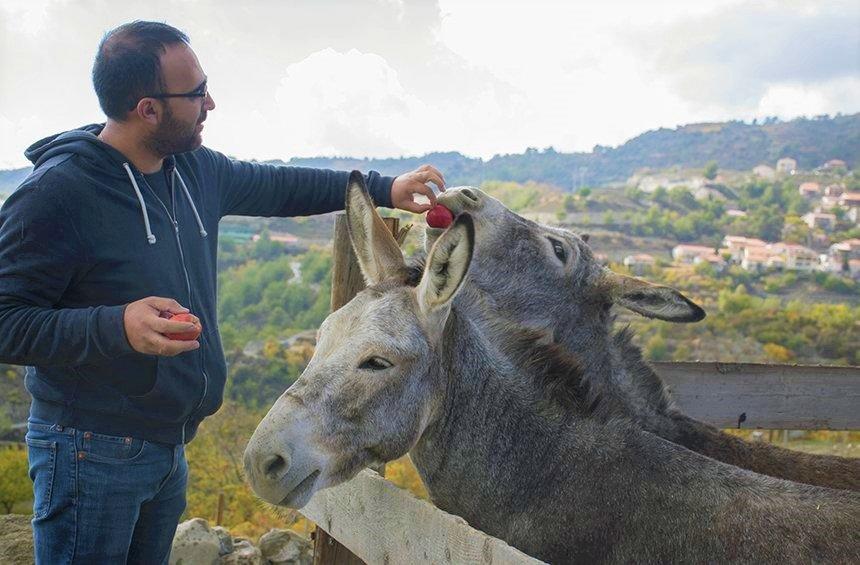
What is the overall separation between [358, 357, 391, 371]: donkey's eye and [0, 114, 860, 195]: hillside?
81.2 meters

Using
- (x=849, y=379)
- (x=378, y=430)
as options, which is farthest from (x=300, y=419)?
(x=849, y=379)

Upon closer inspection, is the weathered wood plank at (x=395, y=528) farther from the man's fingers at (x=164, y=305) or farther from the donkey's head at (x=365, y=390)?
the man's fingers at (x=164, y=305)

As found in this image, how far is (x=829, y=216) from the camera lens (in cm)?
7775

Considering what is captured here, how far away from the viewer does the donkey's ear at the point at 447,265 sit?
10.6ft

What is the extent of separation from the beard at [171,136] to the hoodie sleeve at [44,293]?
537 mm

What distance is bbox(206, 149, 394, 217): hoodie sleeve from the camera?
179 inches

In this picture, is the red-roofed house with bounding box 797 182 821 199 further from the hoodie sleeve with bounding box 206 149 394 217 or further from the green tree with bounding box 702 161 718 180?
the hoodie sleeve with bounding box 206 149 394 217

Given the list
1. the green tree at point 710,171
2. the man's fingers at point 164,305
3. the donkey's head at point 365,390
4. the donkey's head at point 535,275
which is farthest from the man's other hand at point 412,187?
the green tree at point 710,171

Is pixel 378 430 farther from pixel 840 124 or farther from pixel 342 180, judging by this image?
pixel 840 124

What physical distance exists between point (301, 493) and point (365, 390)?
1.58ft

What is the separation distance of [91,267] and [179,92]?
0.90m

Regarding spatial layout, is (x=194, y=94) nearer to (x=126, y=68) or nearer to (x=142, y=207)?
(x=126, y=68)

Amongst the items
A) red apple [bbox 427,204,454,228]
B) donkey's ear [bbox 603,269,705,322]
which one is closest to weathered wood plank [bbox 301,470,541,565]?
red apple [bbox 427,204,454,228]

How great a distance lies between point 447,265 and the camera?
3.35m
